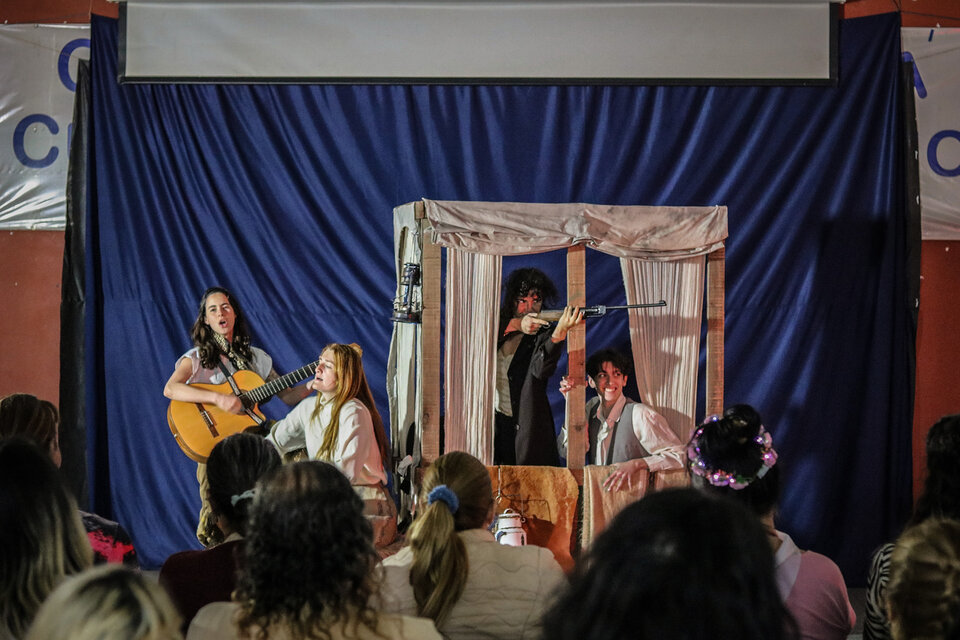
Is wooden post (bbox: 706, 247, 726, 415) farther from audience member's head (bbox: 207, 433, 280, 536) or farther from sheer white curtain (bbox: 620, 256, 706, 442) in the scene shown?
audience member's head (bbox: 207, 433, 280, 536)

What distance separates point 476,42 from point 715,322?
6.75ft

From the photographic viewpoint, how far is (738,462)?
2578mm

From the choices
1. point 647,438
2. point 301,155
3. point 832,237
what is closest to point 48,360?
point 301,155

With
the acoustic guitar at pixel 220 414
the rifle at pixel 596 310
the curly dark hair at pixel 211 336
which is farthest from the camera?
the curly dark hair at pixel 211 336

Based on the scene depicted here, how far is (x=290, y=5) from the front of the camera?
5.79m

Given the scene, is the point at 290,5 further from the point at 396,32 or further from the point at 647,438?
the point at 647,438

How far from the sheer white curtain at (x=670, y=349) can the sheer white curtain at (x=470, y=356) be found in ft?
2.24

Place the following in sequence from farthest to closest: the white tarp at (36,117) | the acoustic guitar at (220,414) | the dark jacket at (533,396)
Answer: the white tarp at (36,117) < the acoustic guitar at (220,414) < the dark jacket at (533,396)

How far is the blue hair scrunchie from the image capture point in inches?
101

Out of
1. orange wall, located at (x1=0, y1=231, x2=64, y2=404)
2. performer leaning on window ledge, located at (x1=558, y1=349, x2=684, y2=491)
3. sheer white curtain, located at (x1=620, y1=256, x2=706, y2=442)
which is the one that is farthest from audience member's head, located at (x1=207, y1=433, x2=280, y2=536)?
orange wall, located at (x1=0, y1=231, x2=64, y2=404)

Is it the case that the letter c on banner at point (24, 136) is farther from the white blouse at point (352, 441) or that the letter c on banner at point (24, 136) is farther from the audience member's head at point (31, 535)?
the audience member's head at point (31, 535)

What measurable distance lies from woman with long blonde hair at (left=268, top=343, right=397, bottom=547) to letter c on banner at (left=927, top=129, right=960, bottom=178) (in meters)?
3.41

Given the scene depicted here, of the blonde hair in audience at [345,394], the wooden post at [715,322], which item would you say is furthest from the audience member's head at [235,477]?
the wooden post at [715,322]

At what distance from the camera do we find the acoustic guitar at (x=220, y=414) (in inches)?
223
